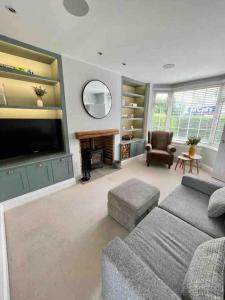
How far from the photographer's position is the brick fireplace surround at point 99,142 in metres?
3.00

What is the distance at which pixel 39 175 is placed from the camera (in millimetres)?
2352

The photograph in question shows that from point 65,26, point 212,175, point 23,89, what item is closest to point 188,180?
point 212,175

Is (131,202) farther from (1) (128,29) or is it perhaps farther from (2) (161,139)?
(2) (161,139)

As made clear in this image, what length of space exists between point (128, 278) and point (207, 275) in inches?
15.7

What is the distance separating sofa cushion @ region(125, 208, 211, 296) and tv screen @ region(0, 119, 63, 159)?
213 centimetres

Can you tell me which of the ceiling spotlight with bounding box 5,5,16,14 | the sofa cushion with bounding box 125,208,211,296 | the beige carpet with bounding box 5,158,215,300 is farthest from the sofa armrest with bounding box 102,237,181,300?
the ceiling spotlight with bounding box 5,5,16,14

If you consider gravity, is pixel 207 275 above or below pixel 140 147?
above

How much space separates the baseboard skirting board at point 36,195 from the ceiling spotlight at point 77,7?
2.56m

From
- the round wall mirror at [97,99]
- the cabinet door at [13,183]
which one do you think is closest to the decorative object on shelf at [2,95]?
the cabinet door at [13,183]

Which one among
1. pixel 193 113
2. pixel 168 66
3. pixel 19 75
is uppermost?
pixel 168 66

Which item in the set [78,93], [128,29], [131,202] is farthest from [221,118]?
[78,93]

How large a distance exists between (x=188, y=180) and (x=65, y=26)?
2.59m

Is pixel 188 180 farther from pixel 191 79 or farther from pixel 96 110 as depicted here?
pixel 191 79

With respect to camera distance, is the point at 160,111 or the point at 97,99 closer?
the point at 97,99
